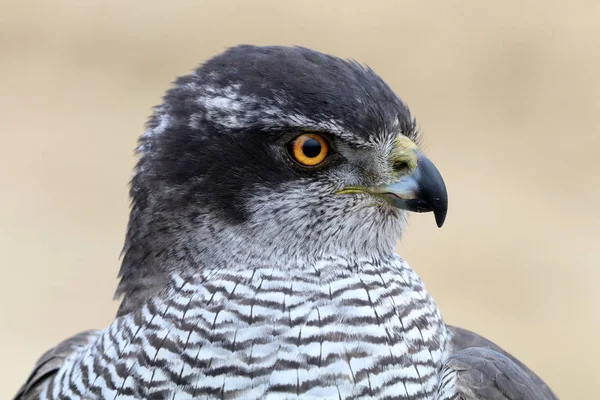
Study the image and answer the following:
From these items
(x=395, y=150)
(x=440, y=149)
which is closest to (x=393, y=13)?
(x=440, y=149)

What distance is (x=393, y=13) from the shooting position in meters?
12.9

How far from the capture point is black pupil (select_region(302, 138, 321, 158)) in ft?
11.2

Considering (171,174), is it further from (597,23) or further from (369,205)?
(597,23)

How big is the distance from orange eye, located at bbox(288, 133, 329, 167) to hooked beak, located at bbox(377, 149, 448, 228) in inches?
10.9

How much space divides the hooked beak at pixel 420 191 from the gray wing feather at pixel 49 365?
1542mm

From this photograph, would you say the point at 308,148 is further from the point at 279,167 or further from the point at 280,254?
the point at 280,254

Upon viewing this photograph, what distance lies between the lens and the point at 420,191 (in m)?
3.51

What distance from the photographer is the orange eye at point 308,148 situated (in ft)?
11.2

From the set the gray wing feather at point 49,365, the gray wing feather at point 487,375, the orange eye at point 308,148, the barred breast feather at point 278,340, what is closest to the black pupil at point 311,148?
the orange eye at point 308,148

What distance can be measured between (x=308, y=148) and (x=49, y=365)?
174cm

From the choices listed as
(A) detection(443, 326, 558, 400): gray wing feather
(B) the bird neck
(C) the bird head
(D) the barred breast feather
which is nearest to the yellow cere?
(C) the bird head

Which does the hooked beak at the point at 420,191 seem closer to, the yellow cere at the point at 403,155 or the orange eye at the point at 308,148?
the yellow cere at the point at 403,155

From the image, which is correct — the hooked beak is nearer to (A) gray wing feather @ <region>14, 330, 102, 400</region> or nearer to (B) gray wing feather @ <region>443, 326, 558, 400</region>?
(B) gray wing feather @ <region>443, 326, 558, 400</region>

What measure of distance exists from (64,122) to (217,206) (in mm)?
10170
